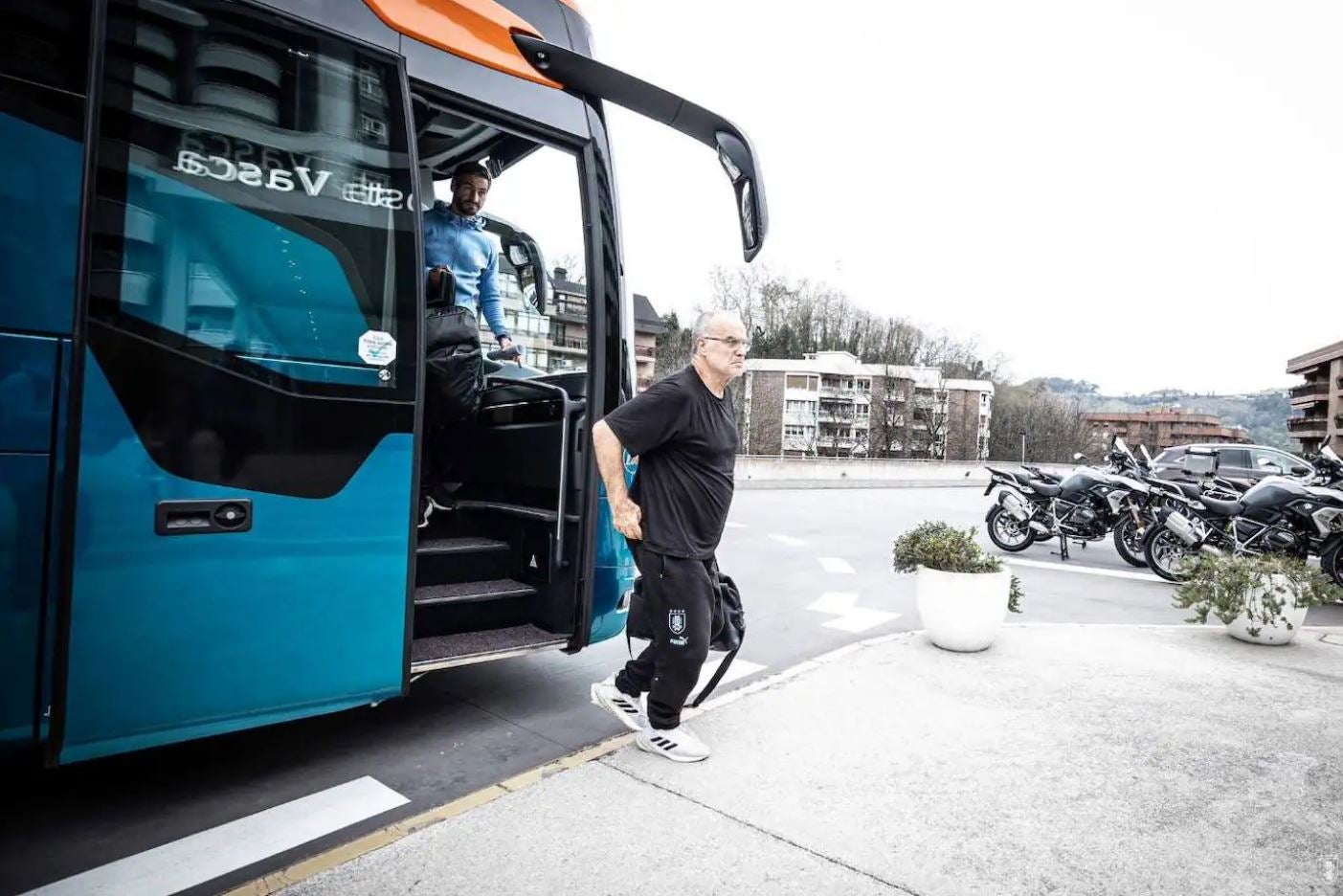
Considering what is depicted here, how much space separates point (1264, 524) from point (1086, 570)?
5.98ft

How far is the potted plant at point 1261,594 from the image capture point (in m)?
5.32

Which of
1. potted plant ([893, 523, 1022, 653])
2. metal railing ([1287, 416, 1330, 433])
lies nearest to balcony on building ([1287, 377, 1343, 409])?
metal railing ([1287, 416, 1330, 433])

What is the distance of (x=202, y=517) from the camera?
8.13 ft

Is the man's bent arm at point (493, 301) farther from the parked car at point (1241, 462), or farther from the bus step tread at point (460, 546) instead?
the parked car at point (1241, 462)

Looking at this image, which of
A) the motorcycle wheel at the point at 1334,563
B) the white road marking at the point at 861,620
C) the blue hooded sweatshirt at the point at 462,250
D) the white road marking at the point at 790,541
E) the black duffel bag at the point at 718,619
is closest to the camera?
the black duffel bag at the point at 718,619

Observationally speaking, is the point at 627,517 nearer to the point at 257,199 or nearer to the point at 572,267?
the point at 572,267

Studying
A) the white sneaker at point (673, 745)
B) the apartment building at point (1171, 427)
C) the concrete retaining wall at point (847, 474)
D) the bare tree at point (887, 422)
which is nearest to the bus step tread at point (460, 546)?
the white sneaker at point (673, 745)

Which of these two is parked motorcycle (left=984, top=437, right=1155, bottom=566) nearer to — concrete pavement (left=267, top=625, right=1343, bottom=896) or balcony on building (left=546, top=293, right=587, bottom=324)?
concrete pavement (left=267, top=625, right=1343, bottom=896)

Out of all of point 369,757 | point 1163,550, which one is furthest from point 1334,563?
point 369,757

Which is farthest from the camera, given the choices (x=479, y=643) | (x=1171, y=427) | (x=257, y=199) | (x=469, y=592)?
(x=1171, y=427)

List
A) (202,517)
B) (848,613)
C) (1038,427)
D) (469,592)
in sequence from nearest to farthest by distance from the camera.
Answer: (202,517) → (469,592) → (848,613) → (1038,427)

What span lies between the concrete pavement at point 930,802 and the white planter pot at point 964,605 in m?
0.48

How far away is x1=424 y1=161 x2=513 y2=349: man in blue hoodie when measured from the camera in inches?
157

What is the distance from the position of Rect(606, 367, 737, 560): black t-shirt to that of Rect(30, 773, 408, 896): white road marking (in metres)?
1.45
